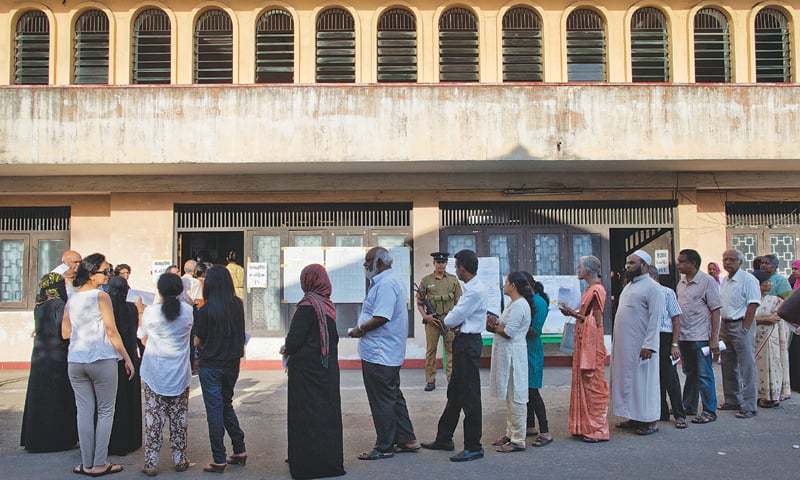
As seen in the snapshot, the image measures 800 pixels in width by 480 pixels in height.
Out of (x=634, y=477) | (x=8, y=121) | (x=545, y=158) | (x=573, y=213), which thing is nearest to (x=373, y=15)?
(x=545, y=158)

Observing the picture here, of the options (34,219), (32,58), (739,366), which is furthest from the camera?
(34,219)

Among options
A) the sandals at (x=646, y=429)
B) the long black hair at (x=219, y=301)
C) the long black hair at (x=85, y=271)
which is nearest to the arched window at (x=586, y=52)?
the sandals at (x=646, y=429)

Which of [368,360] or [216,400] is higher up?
[368,360]

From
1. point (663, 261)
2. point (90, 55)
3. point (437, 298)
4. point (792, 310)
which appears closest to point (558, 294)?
point (663, 261)

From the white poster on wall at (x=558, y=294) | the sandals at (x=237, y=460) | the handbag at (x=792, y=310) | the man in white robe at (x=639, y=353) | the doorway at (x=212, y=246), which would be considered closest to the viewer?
the handbag at (x=792, y=310)

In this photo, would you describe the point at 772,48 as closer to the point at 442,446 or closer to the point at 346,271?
the point at 346,271

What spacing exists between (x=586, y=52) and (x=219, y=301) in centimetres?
884

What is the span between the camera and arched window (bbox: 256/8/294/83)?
1291 cm

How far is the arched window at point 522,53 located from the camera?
1295 cm

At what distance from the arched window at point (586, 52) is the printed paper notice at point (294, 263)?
5.28m

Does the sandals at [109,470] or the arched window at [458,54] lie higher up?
the arched window at [458,54]

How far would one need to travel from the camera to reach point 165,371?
6.44m

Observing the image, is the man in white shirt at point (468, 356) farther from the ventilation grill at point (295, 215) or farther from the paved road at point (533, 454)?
the ventilation grill at point (295, 215)

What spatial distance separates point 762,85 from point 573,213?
3556 millimetres
